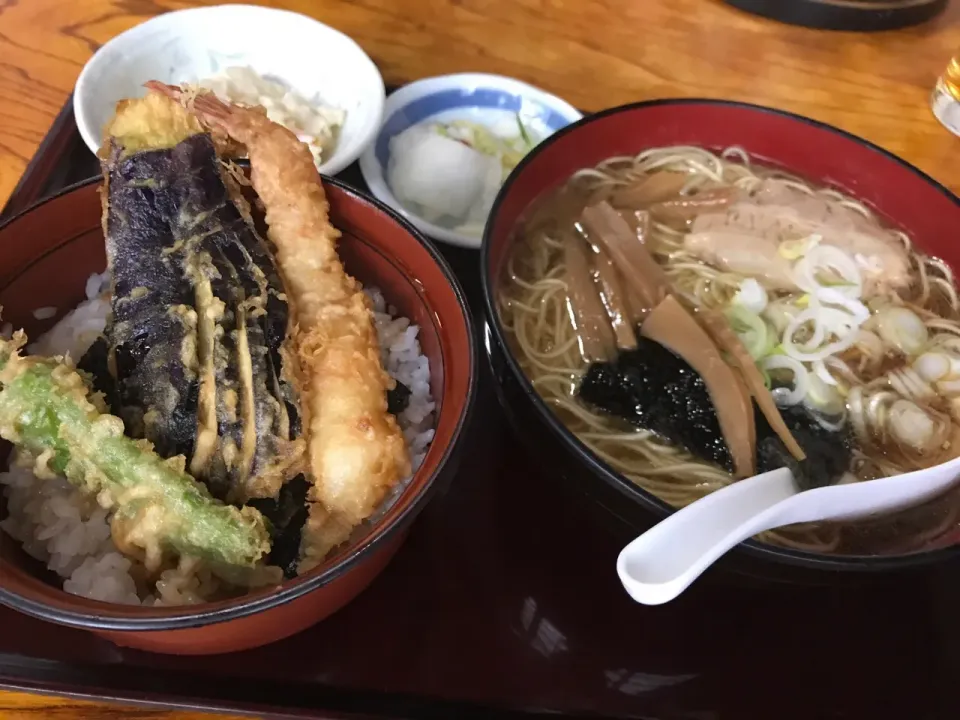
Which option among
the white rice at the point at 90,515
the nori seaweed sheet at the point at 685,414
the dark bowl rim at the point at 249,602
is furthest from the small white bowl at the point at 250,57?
the dark bowl rim at the point at 249,602

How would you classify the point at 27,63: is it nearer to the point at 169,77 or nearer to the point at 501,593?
the point at 169,77

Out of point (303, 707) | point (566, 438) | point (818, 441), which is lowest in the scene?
point (303, 707)

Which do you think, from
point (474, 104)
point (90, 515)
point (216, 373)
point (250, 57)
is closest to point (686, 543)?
point (216, 373)

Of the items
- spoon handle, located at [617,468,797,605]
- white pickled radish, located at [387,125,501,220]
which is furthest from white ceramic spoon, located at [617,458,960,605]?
white pickled radish, located at [387,125,501,220]

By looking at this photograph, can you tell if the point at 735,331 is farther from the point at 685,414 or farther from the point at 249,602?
the point at 249,602

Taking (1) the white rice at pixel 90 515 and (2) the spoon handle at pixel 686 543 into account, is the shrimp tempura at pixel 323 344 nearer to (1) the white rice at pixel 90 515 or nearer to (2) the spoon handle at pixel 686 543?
(1) the white rice at pixel 90 515

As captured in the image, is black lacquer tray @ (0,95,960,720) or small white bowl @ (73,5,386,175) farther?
small white bowl @ (73,5,386,175)

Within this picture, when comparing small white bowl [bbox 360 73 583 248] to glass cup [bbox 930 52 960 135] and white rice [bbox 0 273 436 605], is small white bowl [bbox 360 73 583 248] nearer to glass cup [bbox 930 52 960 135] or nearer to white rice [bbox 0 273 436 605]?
white rice [bbox 0 273 436 605]

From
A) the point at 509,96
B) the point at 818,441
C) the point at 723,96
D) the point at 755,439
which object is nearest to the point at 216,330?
the point at 755,439
